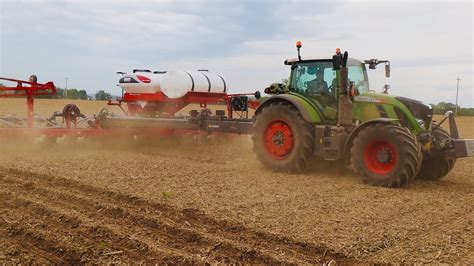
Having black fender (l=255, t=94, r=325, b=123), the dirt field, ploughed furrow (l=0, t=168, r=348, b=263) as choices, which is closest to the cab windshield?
black fender (l=255, t=94, r=325, b=123)

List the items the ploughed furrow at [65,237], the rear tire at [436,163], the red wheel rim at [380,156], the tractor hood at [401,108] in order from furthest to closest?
the rear tire at [436,163], the tractor hood at [401,108], the red wheel rim at [380,156], the ploughed furrow at [65,237]

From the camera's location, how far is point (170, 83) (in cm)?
1411

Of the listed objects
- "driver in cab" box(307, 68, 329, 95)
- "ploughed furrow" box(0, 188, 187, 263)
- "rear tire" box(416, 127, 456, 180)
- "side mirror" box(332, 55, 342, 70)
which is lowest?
"ploughed furrow" box(0, 188, 187, 263)

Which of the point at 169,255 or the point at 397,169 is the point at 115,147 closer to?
the point at 397,169

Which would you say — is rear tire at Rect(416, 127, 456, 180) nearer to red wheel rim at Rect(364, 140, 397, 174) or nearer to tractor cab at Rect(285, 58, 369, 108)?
red wheel rim at Rect(364, 140, 397, 174)

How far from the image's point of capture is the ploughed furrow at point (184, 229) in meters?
4.34

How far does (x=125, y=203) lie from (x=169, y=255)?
78.1 inches

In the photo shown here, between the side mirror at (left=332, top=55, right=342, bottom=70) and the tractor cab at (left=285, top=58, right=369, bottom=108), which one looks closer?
the side mirror at (left=332, top=55, right=342, bottom=70)

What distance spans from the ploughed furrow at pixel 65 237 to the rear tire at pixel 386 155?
14.3 feet

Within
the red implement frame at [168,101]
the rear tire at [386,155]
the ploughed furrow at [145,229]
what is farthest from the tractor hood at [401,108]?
the red implement frame at [168,101]

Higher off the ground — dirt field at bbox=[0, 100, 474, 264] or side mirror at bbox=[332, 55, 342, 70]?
side mirror at bbox=[332, 55, 342, 70]

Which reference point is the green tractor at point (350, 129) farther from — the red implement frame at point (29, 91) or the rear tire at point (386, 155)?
the red implement frame at point (29, 91)

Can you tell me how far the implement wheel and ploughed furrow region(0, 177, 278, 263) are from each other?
12.9 ft

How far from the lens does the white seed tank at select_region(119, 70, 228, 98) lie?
1410 cm
